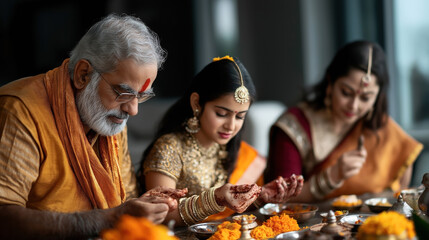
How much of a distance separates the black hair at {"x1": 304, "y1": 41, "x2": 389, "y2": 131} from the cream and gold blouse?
44.7 inches

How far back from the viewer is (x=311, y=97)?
3.78 metres

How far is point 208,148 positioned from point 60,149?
0.93 m

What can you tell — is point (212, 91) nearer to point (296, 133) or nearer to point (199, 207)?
point (199, 207)

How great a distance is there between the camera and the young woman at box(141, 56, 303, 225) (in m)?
2.38

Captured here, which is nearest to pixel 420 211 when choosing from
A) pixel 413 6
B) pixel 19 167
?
pixel 19 167

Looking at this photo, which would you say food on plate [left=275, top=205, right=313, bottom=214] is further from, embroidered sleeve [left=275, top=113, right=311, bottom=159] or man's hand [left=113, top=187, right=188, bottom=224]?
embroidered sleeve [left=275, top=113, right=311, bottom=159]

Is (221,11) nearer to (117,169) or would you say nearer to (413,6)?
(413,6)

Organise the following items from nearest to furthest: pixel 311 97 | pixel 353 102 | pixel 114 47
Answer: pixel 114 47, pixel 353 102, pixel 311 97

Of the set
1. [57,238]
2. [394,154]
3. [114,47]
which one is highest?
[114,47]

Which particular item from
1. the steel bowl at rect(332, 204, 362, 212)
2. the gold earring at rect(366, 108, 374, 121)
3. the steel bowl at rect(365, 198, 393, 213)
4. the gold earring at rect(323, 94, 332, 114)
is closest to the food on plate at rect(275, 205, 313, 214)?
the steel bowl at rect(332, 204, 362, 212)

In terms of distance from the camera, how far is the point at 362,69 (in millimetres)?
3260

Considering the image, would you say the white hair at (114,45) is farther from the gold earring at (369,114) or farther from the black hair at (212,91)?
the gold earring at (369,114)

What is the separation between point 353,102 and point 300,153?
0.55 metres

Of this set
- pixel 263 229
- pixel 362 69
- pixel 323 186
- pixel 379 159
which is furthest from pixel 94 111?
pixel 379 159
